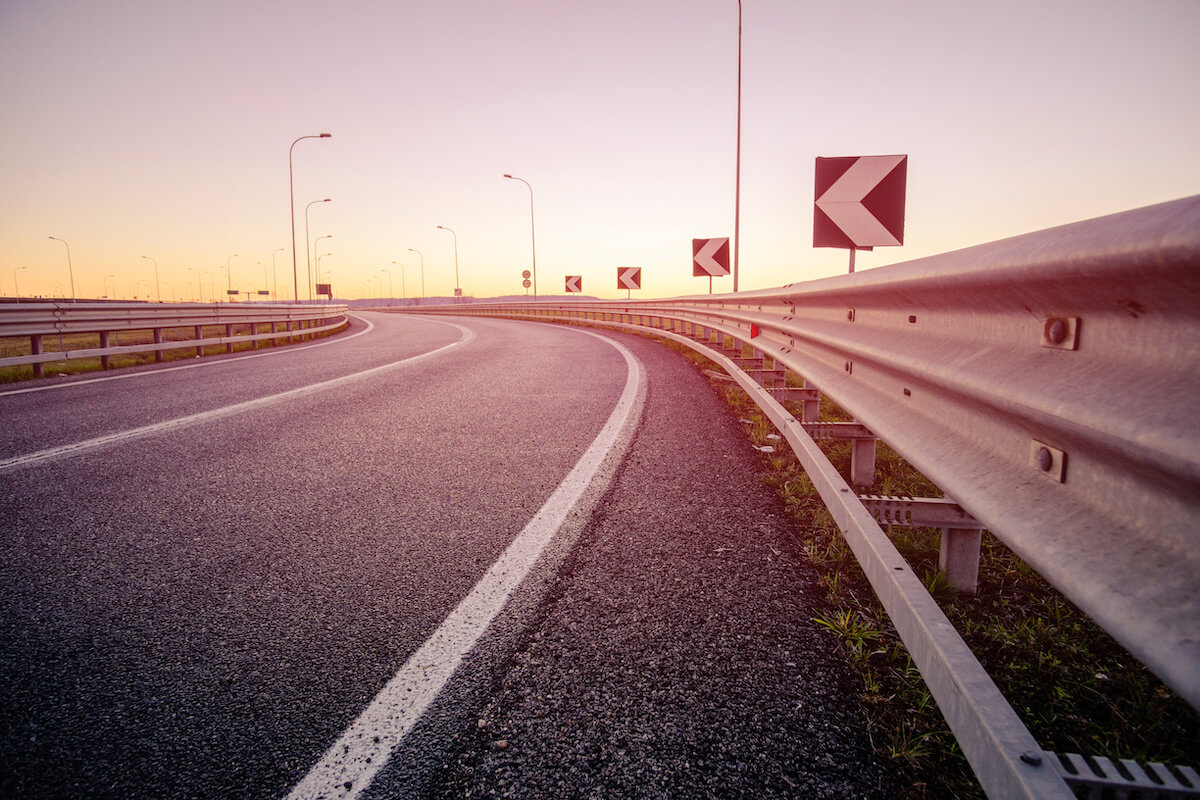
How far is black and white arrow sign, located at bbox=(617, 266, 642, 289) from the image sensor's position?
20.9 m

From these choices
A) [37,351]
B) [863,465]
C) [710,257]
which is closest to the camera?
[863,465]

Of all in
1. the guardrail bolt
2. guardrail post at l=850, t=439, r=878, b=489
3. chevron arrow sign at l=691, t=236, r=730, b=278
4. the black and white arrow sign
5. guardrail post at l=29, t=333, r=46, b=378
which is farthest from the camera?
the black and white arrow sign

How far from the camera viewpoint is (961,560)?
249 cm

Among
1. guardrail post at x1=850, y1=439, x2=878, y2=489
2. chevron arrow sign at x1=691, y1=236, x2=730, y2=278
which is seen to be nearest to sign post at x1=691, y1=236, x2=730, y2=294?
chevron arrow sign at x1=691, y1=236, x2=730, y2=278

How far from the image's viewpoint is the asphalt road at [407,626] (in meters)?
1.61

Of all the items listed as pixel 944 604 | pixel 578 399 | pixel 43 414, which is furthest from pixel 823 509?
pixel 43 414

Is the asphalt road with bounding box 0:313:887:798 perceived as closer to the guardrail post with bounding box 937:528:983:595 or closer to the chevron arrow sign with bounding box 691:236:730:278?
the guardrail post with bounding box 937:528:983:595

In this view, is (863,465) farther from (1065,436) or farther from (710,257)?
(710,257)

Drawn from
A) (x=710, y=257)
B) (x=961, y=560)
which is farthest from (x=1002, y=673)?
(x=710, y=257)

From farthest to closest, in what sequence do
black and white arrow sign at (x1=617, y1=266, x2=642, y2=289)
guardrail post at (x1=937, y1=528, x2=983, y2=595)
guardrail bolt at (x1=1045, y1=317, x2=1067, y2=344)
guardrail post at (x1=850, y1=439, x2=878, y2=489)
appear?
black and white arrow sign at (x1=617, y1=266, x2=642, y2=289) → guardrail post at (x1=850, y1=439, x2=878, y2=489) → guardrail post at (x1=937, y1=528, x2=983, y2=595) → guardrail bolt at (x1=1045, y1=317, x2=1067, y2=344)

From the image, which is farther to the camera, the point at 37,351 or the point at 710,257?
the point at 710,257

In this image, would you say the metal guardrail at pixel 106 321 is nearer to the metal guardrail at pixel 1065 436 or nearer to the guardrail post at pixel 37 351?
the guardrail post at pixel 37 351

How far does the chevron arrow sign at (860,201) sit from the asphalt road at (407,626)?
1.99m

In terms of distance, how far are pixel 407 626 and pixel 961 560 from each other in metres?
2.10
